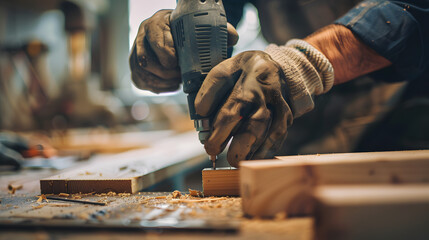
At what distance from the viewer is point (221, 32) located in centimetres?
100

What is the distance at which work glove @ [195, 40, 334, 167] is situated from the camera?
2.98ft

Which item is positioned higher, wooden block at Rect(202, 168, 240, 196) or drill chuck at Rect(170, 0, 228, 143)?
drill chuck at Rect(170, 0, 228, 143)

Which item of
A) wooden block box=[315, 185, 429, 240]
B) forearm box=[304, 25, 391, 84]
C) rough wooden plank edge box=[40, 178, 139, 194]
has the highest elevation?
forearm box=[304, 25, 391, 84]

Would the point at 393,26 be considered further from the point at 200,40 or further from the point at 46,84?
the point at 46,84

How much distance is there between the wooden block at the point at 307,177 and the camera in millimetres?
619

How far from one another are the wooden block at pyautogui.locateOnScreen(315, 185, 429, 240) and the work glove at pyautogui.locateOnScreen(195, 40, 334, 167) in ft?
1.55

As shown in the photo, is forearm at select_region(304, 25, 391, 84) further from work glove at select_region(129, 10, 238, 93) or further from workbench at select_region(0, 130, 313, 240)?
workbench at select_region(0, 130, 313, 240)

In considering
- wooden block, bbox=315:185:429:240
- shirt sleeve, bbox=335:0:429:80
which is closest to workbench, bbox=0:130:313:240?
wooden block, bbox=315:185:429:240

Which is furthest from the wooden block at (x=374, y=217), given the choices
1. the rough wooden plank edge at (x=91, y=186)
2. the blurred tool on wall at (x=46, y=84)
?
the blurred tool on wall at (x=46, y=84)

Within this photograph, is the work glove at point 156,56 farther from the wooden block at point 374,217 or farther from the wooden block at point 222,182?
the wooden block at point 374,217

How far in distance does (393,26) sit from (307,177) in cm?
90

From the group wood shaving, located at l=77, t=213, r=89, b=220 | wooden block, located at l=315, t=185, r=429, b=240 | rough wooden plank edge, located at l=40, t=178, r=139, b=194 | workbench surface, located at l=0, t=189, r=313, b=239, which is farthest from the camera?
rough wooden plank edge, located at l=40, t=178, r=139, b=194

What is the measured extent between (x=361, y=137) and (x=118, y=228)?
6.12 ft

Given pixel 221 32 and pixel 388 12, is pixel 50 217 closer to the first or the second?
pixel 221 32
